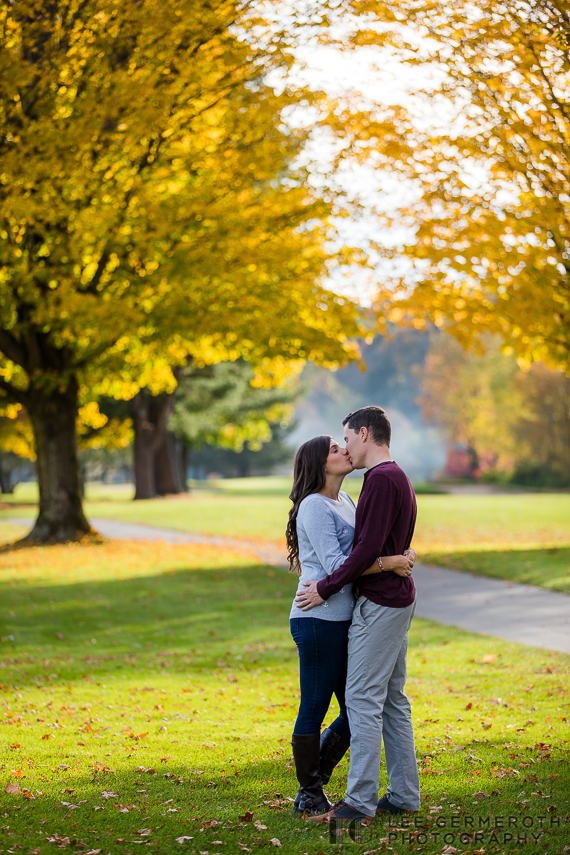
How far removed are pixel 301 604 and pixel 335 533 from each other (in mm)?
394

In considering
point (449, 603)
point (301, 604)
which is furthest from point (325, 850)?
point (449, 603)

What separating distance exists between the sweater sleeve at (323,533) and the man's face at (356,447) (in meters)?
0.27

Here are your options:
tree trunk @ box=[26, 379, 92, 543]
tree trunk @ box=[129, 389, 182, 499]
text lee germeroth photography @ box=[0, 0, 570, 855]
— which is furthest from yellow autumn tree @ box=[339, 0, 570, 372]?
tree trunk @ box=[129, 389, 182, 499]

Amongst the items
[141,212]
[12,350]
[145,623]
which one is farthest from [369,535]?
[12,350]

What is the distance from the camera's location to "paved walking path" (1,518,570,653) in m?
9.10

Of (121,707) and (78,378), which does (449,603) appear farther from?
(78,378)

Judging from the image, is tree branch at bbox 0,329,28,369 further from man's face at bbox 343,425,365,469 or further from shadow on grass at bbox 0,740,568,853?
man's face at bbox 343,425,365,469

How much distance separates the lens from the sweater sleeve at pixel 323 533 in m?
3.86

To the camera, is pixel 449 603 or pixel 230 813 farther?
pixel 449 603

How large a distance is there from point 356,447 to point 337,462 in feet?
0.46

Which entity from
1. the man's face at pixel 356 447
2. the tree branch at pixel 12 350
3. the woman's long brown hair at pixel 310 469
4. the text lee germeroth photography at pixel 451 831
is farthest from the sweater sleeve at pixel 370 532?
the tree branch at pixel 12 350

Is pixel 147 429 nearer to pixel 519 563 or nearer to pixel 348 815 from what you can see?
pixel 519 563

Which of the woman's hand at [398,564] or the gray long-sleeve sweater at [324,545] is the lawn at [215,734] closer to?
the gray long-sleeve sweater at [324,545]

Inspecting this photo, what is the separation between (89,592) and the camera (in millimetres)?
11992
